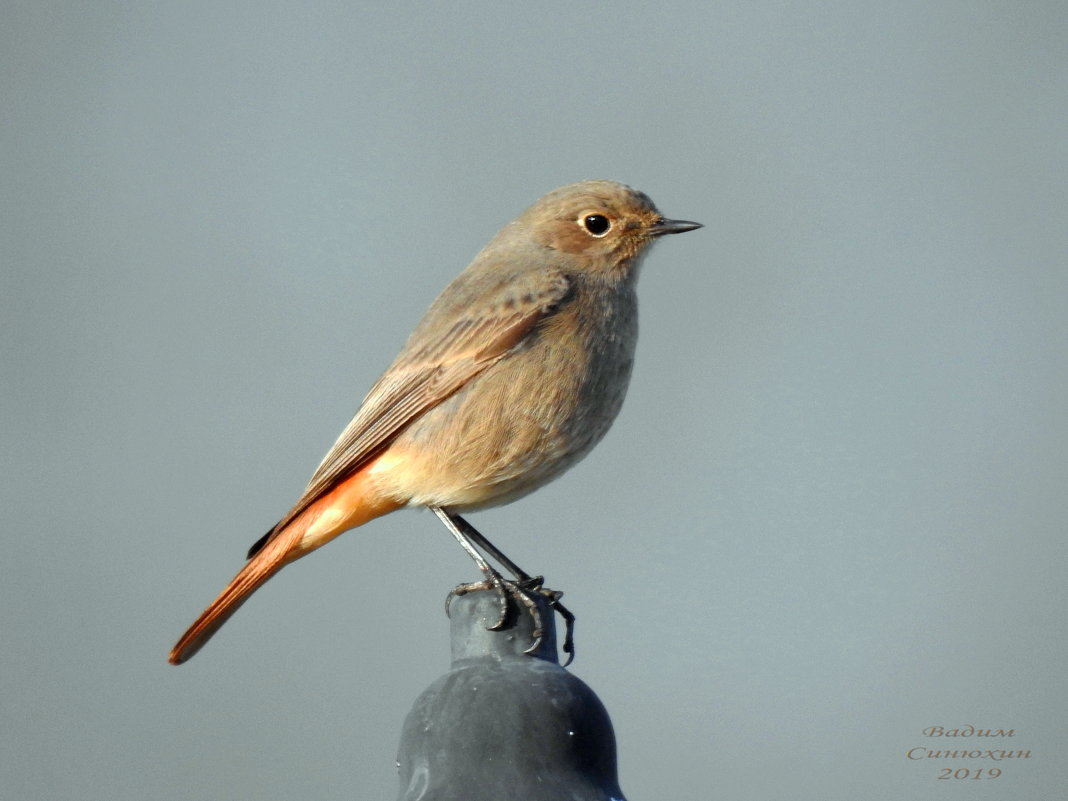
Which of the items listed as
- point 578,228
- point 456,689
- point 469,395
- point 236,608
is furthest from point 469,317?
point 456,689

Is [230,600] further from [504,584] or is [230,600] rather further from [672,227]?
[672,227]

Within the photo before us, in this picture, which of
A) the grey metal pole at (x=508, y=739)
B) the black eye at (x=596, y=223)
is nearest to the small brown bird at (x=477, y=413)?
the black eye at (x=596, y=223)

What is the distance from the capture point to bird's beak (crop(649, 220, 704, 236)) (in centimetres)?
527

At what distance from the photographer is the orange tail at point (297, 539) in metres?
4.25

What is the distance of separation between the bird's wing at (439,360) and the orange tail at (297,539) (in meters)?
0.03

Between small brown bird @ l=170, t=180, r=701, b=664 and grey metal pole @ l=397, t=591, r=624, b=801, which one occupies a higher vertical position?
small brown bird @ l=170, t=180, r=701, b=664

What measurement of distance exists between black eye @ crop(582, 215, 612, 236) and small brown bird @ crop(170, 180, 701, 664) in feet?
0.90

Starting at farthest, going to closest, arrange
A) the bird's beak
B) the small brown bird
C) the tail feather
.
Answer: the bird's beak → the small brown bird → the tail feather

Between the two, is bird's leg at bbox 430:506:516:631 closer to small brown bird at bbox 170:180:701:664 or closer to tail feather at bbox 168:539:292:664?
small brown bird at bbox 170:180:701:664

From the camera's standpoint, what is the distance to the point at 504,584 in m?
3.73

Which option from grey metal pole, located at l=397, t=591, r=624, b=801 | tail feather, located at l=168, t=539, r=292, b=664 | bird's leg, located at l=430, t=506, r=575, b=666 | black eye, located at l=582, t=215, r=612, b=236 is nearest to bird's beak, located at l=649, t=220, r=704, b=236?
black eye, located at l=582, t=215, r=612, b=236

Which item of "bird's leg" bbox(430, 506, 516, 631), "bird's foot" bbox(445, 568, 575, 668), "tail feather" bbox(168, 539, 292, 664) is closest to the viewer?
"bird's foot" bbox(445, 568, 575, 668)

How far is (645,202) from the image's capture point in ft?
17.5

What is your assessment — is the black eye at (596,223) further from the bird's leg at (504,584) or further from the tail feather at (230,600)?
the tail feather at (230,600)
